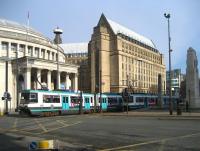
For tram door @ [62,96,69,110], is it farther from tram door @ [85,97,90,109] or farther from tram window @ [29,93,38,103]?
tram window @ [29,93,38,103]

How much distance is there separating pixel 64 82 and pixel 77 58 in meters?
76.4

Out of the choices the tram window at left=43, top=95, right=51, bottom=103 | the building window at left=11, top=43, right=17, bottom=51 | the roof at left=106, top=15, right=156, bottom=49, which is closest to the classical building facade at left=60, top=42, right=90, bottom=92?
the roof at left=106, top=15, right=156, bottom=49

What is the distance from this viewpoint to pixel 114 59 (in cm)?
14888

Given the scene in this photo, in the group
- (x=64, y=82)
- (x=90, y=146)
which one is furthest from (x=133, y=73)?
(x=90, y=146)

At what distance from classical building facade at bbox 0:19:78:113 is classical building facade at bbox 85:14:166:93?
31.9 m

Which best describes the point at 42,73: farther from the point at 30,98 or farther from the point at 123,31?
the point at 123,31

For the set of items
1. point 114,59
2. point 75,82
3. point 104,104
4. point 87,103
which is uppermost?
point 114,59

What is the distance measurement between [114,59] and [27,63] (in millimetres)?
66535

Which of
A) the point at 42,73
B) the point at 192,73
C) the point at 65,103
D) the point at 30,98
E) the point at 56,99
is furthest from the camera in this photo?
the point at 42,73

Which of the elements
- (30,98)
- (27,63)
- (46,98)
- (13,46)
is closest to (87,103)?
(46,98)

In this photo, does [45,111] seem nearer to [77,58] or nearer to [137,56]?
[137,56]

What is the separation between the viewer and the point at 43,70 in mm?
94438

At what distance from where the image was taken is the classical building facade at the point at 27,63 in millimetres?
88625

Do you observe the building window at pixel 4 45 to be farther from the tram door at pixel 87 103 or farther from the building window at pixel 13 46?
the tram door at pixel 87 103
